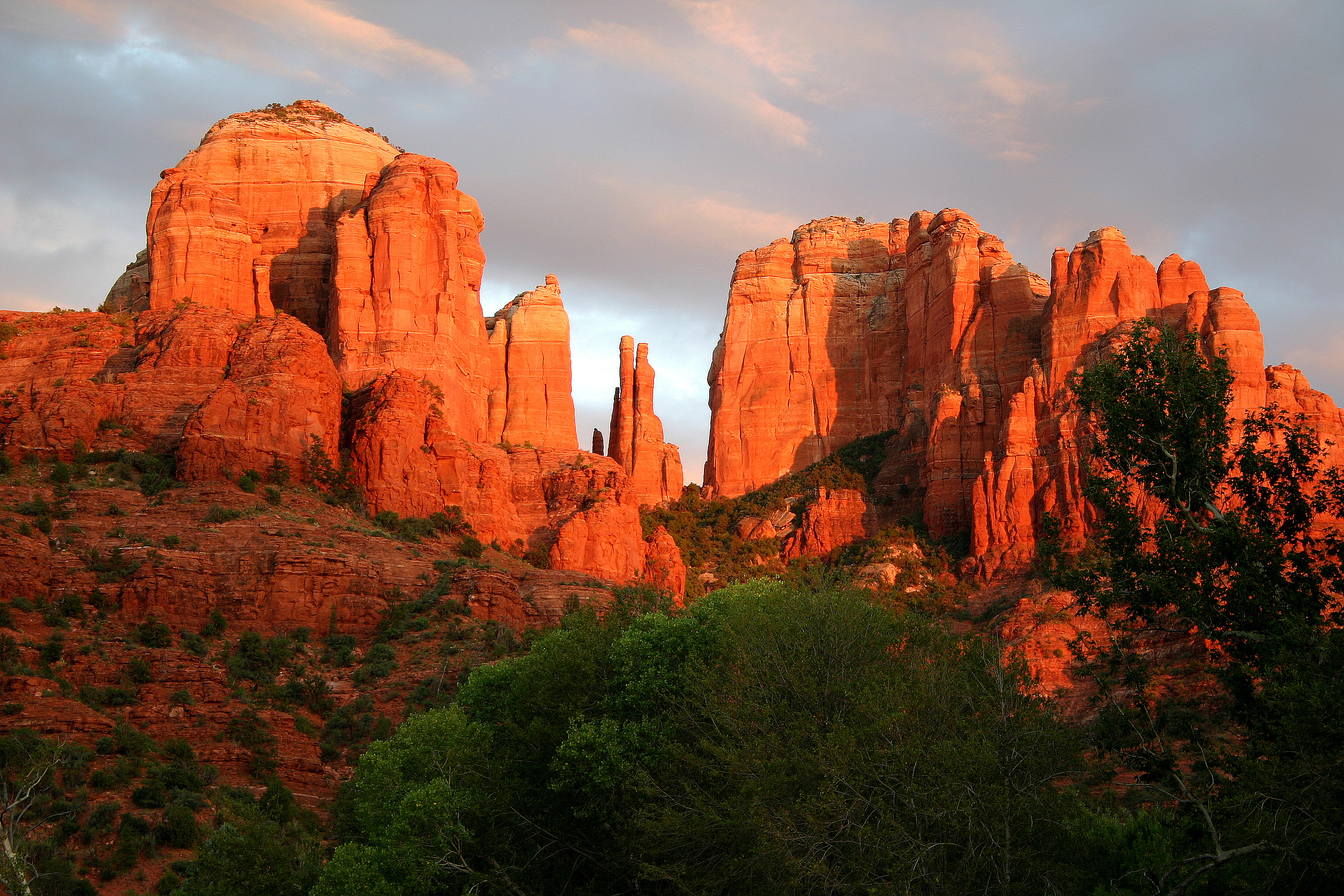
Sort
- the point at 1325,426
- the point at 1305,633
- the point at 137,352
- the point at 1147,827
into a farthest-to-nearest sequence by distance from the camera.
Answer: the point at 1325,426 < the point at 137,352 < the point at 1147,827 < the point at 1305,633

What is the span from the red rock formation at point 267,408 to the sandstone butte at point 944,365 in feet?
124

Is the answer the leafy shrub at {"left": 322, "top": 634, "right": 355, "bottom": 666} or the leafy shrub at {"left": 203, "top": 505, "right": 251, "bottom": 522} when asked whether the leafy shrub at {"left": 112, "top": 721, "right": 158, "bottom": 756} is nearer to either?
the leafy shrub at {"left": 322, "top": 634, "right": 355, "bottom": 666}

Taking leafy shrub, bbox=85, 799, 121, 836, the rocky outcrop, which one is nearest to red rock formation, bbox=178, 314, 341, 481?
the rocky outcrop

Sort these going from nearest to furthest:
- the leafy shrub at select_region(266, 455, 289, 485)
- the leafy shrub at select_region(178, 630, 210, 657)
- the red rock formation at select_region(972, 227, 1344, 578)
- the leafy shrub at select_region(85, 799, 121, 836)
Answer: the leafy shrub at select_region(85, 799, 121, 836) → the leafy shrub at select_region(178, 630, 210, 657) → the leafy shrub at select_region(266, 455, 289, 485) → the red rock formation at select_region(972, 227, 1344, 578)

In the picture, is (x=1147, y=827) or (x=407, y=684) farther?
(x=407, y=684)

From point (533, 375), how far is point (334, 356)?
19.6 meters

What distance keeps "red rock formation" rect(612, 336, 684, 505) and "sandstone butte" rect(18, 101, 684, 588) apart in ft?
2.93

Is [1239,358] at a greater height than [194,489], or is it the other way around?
[1239,358]

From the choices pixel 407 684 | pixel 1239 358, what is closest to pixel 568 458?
pixel 407 684

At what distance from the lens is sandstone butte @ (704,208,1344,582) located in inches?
2936

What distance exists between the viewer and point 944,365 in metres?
89.9

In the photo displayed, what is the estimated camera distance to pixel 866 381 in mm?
105125

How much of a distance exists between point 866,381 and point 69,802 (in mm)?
80002

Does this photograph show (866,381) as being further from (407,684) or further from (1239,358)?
(407,684)
